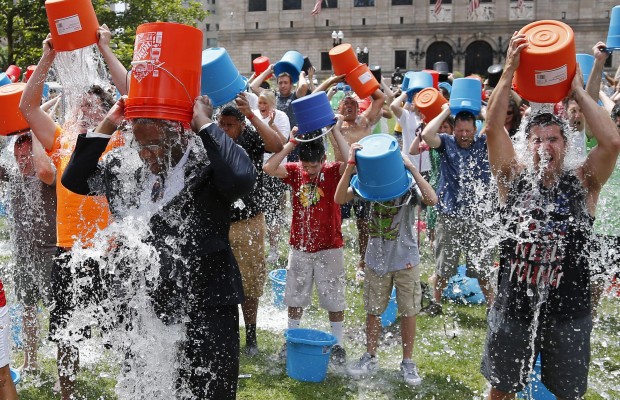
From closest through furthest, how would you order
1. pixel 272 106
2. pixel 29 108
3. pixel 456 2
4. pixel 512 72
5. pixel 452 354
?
pixel 512 72 → pixel 29 108 → pixel 452 354 → pixel 272 106 → pixel 456 2

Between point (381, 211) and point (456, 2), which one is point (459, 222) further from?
point (456, 2)

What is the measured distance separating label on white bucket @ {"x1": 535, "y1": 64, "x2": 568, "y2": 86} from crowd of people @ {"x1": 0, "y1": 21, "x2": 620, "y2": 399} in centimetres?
12

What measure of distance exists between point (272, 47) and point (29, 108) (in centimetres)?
5257

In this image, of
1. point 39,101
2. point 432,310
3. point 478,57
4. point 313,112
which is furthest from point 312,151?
point 478,57

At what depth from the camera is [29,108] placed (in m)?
3.71

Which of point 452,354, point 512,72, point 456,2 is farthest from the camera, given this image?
point 456,2

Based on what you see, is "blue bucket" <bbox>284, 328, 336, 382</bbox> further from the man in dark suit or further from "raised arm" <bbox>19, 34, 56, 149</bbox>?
"raised arm" <bbox>19, 34, 56, 149</bbox>

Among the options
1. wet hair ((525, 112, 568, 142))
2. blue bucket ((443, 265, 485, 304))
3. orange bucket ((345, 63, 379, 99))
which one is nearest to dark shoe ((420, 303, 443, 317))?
blue bucket ((443, 265, 485, 304))

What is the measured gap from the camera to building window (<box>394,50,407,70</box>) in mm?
52031

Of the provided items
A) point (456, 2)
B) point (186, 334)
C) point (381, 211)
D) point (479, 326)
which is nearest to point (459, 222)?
point (479, 326)

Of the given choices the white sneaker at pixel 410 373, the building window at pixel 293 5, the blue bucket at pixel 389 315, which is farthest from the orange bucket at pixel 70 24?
the building window at pixel 293 5

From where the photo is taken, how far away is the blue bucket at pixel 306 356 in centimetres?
449

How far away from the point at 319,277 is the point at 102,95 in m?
2.07

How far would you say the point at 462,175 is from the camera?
5605mm
